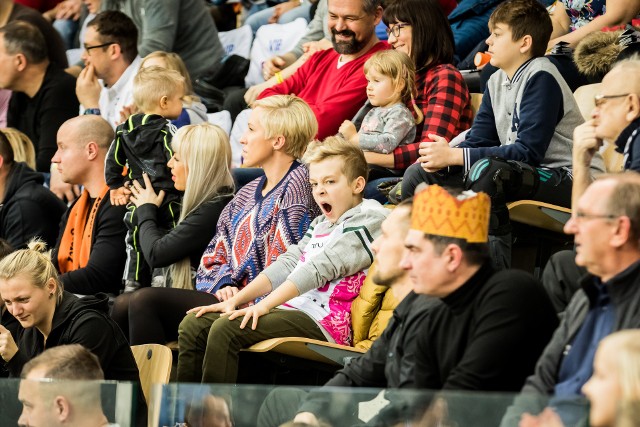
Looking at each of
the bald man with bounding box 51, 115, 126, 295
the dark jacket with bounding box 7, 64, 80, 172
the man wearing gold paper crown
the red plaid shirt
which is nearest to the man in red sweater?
the red plaid shirt

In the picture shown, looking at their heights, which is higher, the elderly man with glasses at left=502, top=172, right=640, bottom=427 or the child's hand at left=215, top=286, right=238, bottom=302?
the elderly man with glasses at left=502, top=172, right=640, bottom=427

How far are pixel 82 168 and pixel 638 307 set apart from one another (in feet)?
13.0

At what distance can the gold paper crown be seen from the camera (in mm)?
4043

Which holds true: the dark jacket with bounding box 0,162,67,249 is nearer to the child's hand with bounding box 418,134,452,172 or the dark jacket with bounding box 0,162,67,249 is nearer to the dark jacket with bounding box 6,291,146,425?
the dark jacket with bounding box 6,291,146,425

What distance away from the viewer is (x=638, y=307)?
11.8 feet

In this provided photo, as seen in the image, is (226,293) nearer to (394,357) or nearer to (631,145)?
(394,357)

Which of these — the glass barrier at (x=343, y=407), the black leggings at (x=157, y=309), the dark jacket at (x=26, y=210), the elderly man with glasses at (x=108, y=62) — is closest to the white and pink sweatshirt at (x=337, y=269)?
the black leggings at (x=157, y=309)

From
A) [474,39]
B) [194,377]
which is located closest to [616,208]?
[194,377]

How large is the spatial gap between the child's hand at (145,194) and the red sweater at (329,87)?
0.89m

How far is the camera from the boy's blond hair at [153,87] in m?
6.65

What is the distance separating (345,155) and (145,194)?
135 centimetres

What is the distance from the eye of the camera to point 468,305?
3959mm

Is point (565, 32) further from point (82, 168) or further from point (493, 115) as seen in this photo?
point (82, 168)

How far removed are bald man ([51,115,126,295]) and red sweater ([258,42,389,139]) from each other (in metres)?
0.98
